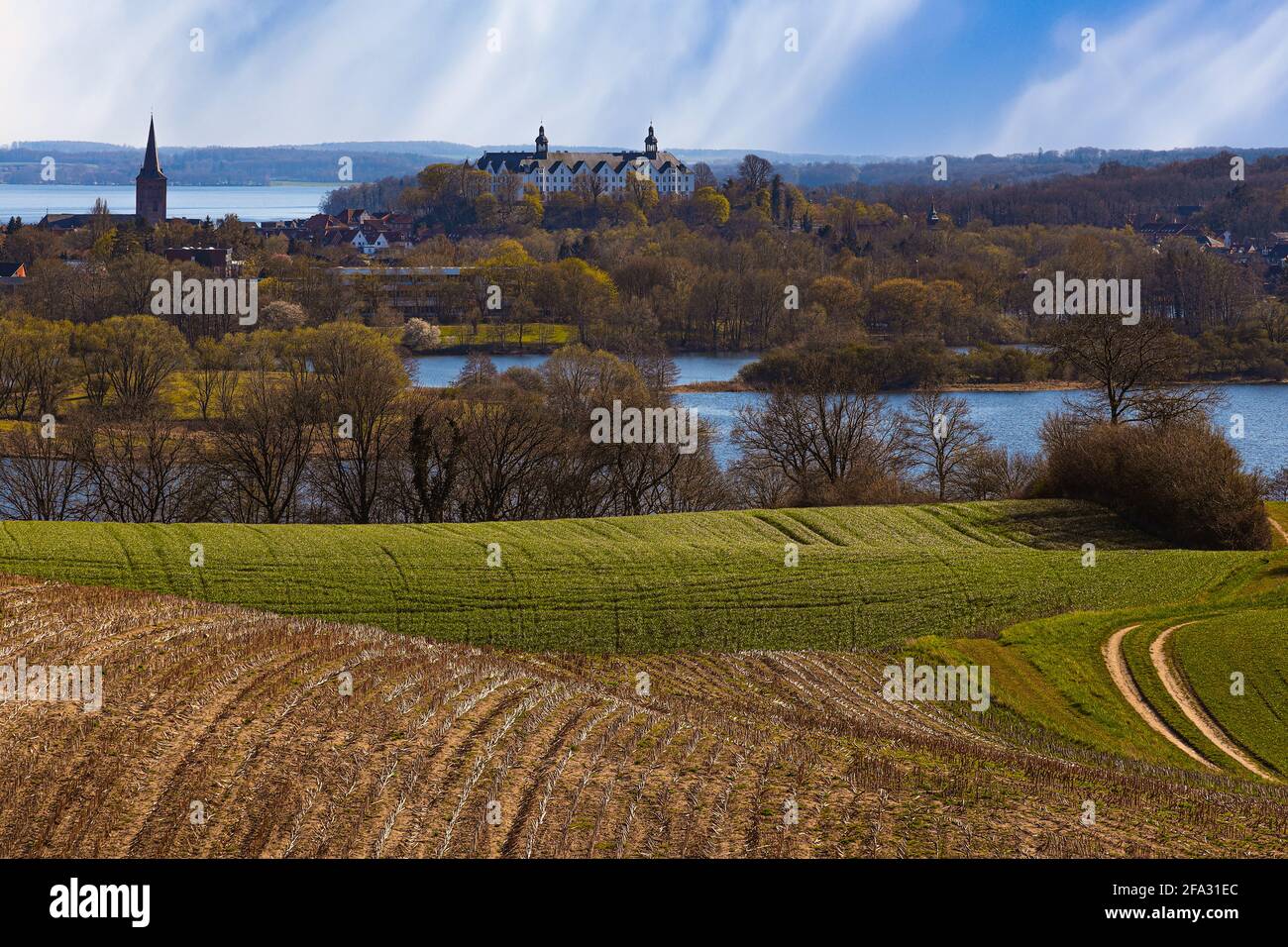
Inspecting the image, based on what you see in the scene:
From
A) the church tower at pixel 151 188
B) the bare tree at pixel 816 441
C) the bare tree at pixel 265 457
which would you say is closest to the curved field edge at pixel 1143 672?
the bare tree at pixel 816 441

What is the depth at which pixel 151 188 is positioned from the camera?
149m

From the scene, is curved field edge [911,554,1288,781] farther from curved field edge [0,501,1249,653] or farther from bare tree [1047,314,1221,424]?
bare tree [1047,314,1221,424]

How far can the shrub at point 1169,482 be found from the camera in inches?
1371

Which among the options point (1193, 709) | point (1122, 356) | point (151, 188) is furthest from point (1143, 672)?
point (151, 188)

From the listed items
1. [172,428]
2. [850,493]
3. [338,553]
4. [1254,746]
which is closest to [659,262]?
[172,428]

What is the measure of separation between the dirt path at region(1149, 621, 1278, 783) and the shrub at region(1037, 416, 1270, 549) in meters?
11.1

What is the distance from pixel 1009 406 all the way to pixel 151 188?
363 ft

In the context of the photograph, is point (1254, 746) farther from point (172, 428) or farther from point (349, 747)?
point (172, 428)

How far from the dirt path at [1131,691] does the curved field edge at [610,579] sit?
2.16 meters

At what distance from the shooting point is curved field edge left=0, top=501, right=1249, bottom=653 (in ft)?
81.8

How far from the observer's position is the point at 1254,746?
20.0 metres

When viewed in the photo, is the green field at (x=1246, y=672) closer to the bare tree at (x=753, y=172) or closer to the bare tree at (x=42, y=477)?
the bare tree at (x=42, y=477)

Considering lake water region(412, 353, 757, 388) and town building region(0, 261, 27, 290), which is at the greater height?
town building region(0, 261, 27, 290)

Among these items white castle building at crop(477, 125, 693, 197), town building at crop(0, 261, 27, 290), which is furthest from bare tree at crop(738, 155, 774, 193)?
town building at crop(0, 261, 27, 290)
